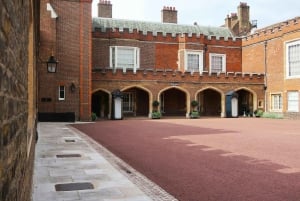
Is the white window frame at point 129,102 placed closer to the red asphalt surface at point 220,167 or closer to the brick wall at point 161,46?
the brick wall at point 161,46

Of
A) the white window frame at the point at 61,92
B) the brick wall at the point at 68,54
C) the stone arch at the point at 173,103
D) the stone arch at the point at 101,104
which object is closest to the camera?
the brick wall at the point at 68,54

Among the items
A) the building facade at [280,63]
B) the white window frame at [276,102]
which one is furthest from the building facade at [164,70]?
the building facade at [280,63]

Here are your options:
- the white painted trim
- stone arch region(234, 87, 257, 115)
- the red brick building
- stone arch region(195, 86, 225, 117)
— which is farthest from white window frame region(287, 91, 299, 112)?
the white painted trim

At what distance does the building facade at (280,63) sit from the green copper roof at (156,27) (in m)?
4.41

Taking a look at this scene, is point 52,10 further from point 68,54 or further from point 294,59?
point 294,59

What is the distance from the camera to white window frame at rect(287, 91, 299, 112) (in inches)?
1118

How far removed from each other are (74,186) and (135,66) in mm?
27682

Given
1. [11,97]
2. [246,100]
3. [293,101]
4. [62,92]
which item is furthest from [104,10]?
[11,97]

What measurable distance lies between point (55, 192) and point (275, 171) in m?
4.35

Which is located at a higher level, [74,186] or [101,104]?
[101,104]

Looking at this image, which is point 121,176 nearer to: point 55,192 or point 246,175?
point 55,192

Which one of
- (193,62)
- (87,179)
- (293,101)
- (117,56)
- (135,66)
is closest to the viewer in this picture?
(87,179)

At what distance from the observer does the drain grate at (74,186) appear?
224 inches

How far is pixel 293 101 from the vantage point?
94.7 ft
